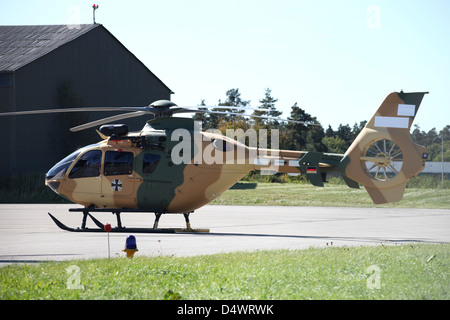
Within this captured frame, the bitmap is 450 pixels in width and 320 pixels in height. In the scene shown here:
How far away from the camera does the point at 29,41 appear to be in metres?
38.3

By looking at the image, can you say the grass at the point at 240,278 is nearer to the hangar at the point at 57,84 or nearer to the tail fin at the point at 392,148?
the tail fin at the point at 392,148

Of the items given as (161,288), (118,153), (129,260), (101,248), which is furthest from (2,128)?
(161,288)

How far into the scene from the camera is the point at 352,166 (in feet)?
47.0

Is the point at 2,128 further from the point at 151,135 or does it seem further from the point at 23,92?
the point at 151,135

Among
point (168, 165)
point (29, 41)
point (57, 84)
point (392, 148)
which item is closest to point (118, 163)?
point (168, 165)

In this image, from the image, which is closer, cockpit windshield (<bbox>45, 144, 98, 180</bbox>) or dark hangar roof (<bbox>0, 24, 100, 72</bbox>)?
cockpit windshield (<bbox>45, 144, 98, 180</bbox>)

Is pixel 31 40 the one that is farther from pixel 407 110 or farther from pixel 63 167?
pixel 407 110

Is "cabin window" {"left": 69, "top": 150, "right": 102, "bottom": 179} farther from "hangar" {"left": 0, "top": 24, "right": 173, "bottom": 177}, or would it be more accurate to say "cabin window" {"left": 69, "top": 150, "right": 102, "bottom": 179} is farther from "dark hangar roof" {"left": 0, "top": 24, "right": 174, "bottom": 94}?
"dark hangar roof" {"left": 0, "top": 24, "right": 174, "bottom": 94}

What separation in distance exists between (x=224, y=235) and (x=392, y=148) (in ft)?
15.4

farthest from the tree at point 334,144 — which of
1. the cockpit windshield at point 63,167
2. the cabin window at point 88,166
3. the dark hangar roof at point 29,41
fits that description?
the cabin window at point 88,166

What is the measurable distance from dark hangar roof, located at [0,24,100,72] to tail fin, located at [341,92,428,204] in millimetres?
26078

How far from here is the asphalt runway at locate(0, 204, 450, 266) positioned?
11.0 meters

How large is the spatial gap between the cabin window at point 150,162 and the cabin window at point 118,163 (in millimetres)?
369

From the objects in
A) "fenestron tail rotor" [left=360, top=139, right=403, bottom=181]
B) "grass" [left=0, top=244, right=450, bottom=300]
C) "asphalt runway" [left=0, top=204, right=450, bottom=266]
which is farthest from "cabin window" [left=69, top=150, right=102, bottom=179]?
"fenestron tail rotor" [left=360, top=139, right=403, bottom=181]
